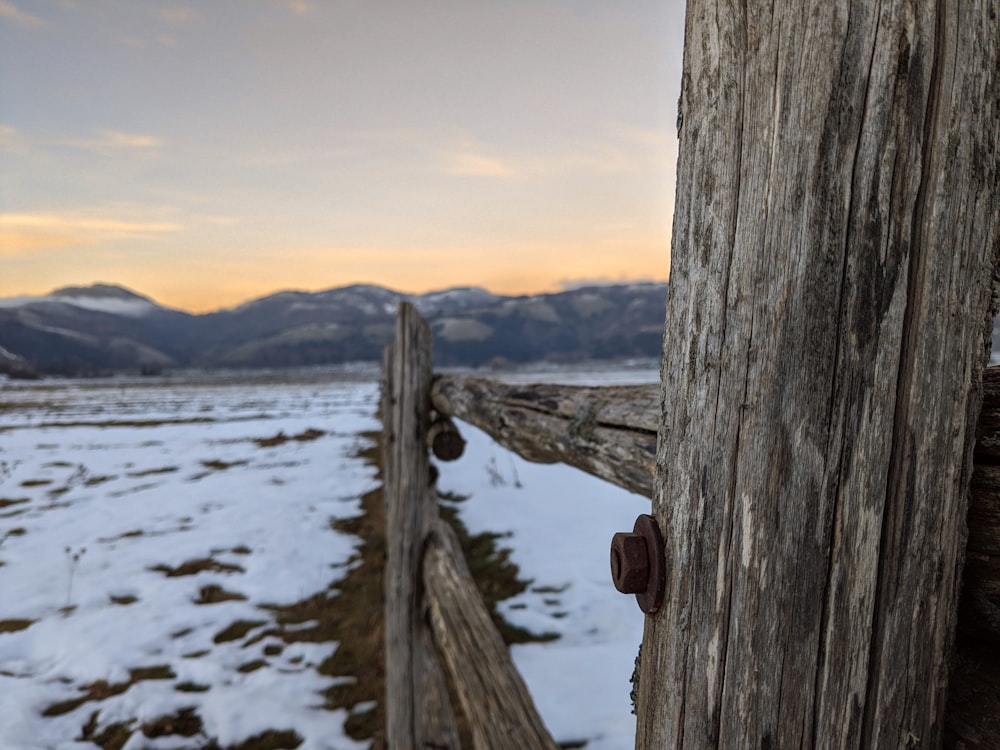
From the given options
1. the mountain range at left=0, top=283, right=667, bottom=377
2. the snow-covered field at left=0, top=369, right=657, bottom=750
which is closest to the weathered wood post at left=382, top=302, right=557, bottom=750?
the snow-covered field at left=0, top=369, right=657, bottom=750

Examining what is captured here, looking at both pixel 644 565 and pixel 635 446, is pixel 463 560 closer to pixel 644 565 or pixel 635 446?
pixel 635 446

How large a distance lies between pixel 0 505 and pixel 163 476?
2211 millimetres

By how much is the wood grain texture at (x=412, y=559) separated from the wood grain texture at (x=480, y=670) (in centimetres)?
35

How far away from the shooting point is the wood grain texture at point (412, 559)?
9.82 feet

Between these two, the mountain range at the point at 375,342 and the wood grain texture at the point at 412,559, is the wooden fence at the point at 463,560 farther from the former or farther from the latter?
the mountain range at the point at 375,342

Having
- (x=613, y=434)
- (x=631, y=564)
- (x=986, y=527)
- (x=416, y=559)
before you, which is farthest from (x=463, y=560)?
(x=986, y=527)

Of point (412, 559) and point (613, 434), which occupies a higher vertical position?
point (613, 434)

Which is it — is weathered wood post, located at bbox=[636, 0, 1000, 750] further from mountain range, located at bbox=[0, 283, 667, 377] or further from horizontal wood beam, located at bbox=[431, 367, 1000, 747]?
mountain range, located at bbox=[0, 283, 667, 377]

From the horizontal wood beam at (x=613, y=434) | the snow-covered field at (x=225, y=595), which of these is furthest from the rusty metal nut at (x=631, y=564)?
the snow-covered field at (x=225, y=595)

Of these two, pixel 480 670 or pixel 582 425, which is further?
pixel 480 670

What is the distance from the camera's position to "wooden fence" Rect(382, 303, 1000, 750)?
653 millimetres

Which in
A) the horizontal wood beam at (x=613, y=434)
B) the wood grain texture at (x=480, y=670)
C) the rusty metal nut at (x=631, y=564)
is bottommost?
the wood grain texture at (x=480, y=670)

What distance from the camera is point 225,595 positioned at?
5.02m

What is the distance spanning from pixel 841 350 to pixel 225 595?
18.3ft
